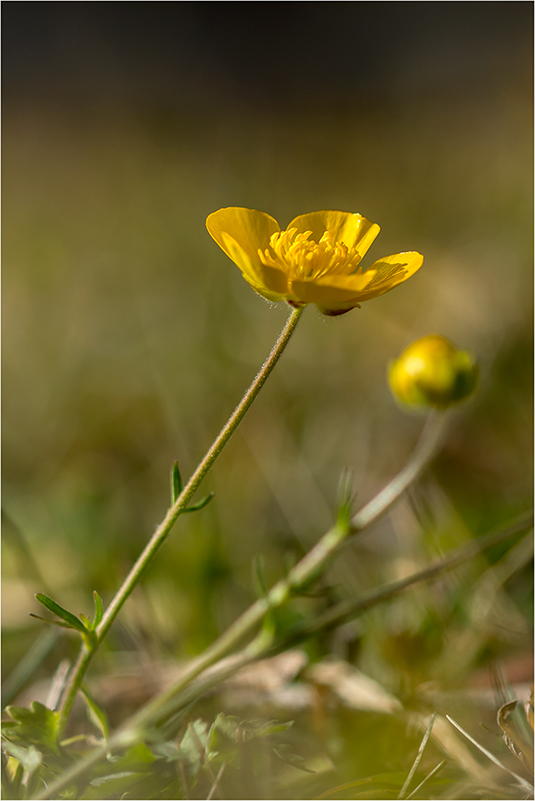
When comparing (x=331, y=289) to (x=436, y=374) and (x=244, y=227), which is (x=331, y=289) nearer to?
(x=244, y=227)

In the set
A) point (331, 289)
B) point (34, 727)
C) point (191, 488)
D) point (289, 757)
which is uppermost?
point (331, 289)

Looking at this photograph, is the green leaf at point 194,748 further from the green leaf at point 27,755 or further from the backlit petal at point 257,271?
the backlit petal at point 257,271

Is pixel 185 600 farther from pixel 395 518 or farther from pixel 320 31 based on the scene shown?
pixel 320 31

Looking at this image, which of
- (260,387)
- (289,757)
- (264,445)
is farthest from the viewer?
(264,445)

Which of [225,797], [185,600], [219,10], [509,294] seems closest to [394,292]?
[509,294]

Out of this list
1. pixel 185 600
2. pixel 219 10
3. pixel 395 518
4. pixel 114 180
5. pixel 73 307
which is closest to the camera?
pixel 185 600

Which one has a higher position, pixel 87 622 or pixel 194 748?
pixel 87 622

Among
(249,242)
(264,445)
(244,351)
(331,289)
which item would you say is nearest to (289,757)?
(331,289)
